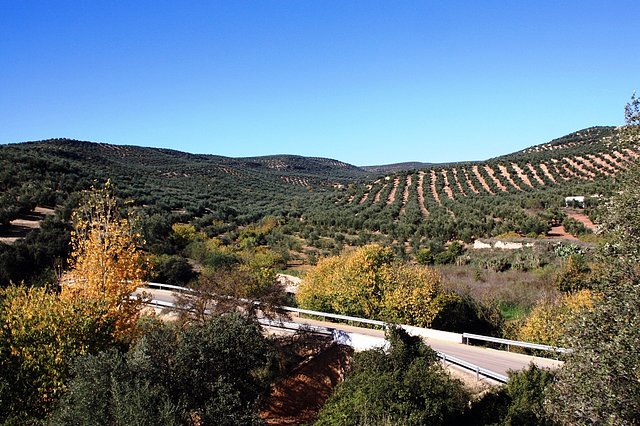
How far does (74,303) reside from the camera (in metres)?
14.1

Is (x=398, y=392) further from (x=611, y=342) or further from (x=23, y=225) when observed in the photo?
(x=23, y=225)

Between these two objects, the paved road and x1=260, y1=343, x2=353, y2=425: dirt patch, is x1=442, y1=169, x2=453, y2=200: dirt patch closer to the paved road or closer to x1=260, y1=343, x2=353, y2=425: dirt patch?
the paved road

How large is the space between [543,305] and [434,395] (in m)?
13.2

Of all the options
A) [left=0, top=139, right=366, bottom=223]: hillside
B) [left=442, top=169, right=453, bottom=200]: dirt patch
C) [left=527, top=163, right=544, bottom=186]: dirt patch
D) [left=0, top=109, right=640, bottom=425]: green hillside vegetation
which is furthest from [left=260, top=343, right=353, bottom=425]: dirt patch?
[left=527, top=163, right=544, bottom=186]: dirt patch

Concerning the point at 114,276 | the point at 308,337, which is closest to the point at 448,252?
the point at 308,337

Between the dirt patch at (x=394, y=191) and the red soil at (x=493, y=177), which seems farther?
the dirt patch at (x=394, y=191)

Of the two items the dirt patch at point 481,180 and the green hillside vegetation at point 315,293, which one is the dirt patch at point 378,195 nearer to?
the green hillside vegetation at point 315,293

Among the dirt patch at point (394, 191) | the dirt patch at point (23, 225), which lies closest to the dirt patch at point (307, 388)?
the dirt patch at point (23, 225)

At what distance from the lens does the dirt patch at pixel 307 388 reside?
17.2 m

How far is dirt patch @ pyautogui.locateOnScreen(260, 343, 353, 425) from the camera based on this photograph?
17250 millimetres

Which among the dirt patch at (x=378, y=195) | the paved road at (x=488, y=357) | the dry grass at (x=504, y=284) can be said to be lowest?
the paved road at (x=488, y=357)

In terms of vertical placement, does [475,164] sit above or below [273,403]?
above

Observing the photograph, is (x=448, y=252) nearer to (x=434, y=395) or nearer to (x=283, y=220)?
(x=283, y=220)

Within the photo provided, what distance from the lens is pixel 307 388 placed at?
18734 mm
